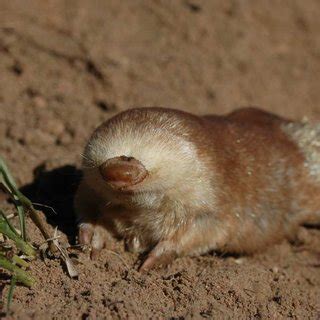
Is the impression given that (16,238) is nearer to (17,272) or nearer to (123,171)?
(17,272)

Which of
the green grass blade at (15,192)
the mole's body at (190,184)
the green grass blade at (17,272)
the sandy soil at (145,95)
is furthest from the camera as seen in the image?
the mole's body at (190,184)

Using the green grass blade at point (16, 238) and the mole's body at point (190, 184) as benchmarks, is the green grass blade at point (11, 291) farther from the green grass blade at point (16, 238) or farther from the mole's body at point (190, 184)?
the mole's body at point (190, 184)

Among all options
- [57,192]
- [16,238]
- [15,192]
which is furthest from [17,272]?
[57,192]

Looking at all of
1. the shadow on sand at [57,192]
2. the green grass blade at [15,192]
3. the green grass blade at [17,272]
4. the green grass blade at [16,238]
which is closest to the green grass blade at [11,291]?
the green grass blade at [17,272]

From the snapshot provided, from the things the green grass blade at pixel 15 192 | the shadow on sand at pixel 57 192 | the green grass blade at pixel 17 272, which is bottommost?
the shadow on sand at pixel 57 192

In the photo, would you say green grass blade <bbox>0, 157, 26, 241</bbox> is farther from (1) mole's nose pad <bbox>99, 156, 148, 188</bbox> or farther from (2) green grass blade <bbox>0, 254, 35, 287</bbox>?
(1) mole's nose pad <bbox>99, 156, 148, 188</bbox>

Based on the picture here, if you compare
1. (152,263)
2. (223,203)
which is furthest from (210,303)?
(223,203)
